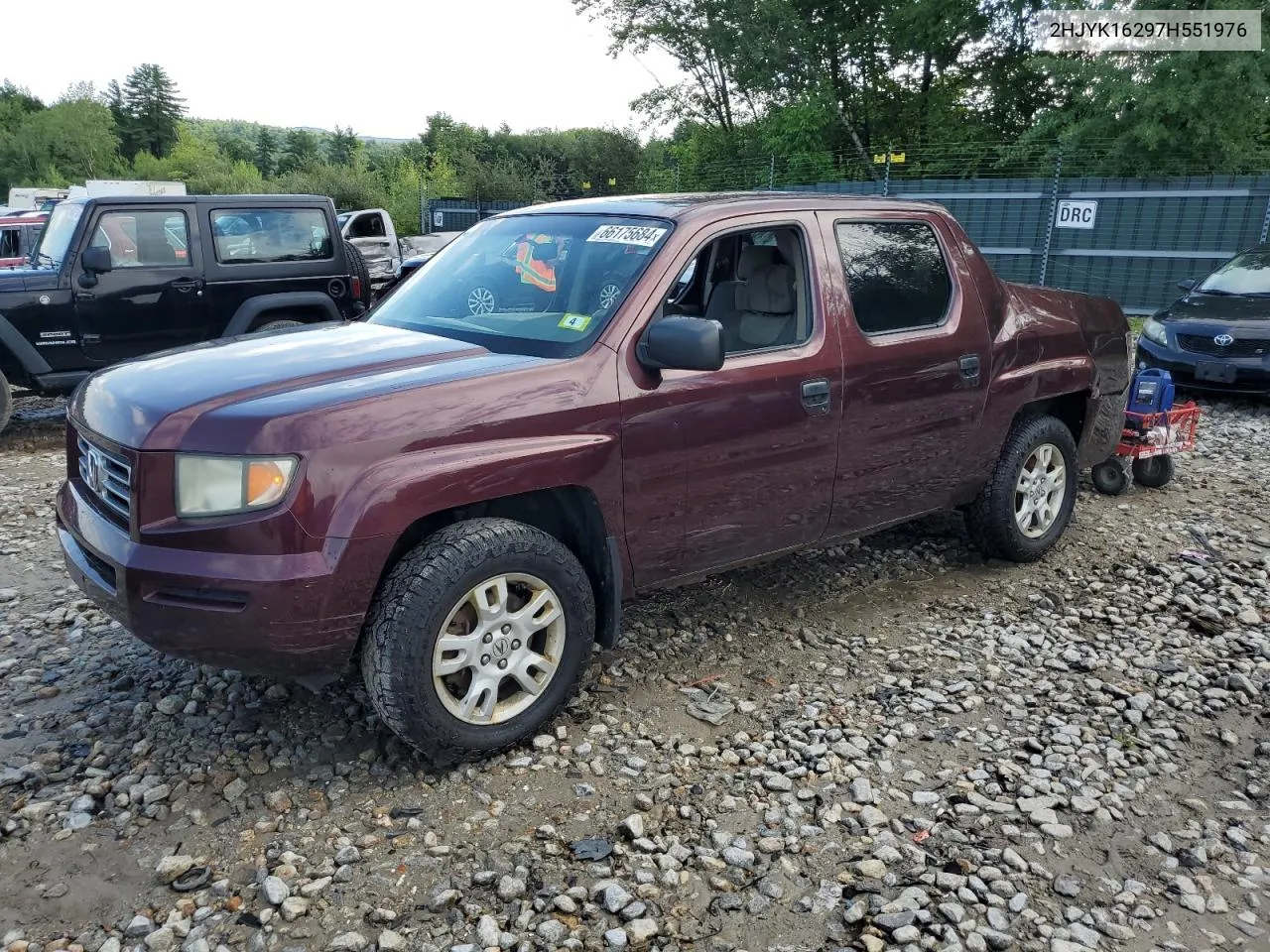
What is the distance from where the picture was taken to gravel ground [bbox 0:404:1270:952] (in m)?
2.62

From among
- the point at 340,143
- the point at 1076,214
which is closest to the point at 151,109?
the point at 340,143

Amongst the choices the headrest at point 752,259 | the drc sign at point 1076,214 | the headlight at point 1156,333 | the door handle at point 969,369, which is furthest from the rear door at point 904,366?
the drc sign at point 1076,214

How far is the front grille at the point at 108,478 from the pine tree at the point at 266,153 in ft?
282

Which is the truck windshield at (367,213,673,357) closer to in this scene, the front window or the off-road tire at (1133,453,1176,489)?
the off-road tire at (1133,453,1176,489)

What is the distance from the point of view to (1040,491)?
16.9 feet

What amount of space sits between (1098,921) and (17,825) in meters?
3.18

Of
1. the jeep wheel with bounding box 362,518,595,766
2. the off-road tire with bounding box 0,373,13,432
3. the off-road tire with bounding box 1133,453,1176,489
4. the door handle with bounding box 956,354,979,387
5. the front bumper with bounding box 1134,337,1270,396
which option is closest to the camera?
the jeep wheel with bounding box 362,518,595,766

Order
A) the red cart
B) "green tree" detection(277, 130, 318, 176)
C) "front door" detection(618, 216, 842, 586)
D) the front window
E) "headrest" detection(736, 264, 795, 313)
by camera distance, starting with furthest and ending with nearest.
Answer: "green tree" detection(277, 130, 318, 176)
the front window
the red cart
"headrest" detection(736, 264, 795, 313)
"front door" detection(618, 216, 842, 586)

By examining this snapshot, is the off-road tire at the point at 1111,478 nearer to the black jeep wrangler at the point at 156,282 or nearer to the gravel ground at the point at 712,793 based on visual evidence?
the gravel ground at the point at 712,793

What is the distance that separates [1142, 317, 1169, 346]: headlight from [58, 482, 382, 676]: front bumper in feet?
29.8

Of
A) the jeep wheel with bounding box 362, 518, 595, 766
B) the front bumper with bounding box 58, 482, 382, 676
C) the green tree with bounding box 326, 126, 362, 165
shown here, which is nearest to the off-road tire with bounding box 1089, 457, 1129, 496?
the jeep wheel with bounding box 362, 518, 595, 766

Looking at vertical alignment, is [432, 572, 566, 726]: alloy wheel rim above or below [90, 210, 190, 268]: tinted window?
below

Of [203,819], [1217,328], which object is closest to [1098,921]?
[203,819]

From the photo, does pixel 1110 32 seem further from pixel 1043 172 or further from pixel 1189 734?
pixel 1189 734
